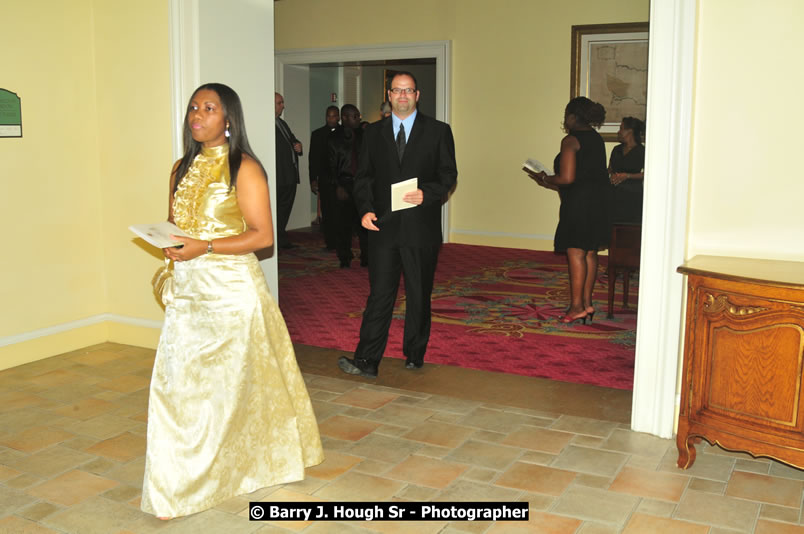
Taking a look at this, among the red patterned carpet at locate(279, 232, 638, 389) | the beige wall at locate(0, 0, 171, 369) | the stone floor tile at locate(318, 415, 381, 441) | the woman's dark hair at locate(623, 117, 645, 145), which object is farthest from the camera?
the woman's dark hair at locate(623, 117, 645, 145)

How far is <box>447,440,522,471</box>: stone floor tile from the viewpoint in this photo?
3.78 m

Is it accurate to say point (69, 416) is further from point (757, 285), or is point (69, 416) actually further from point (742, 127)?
point (742, 127)

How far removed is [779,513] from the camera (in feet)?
10.8

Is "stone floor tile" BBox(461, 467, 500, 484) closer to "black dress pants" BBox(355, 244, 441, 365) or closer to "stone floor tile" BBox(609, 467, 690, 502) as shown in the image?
"stone floor tile" BBox(609, 467, 690, 502)

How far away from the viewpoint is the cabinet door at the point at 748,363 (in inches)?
132

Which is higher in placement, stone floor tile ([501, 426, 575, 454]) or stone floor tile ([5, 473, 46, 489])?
stone floor tile ([501, 426, 575, 454])

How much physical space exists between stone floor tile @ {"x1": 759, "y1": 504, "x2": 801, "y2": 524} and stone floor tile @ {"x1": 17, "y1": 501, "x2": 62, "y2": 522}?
2.93 m

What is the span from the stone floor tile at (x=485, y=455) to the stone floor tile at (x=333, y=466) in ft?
1.57

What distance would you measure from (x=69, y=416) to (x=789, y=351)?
3661 millimetres

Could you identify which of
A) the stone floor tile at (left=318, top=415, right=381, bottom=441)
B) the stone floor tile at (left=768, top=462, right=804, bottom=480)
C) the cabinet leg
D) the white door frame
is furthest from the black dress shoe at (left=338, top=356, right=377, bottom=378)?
the white door frame

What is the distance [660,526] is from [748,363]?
33.1 inches

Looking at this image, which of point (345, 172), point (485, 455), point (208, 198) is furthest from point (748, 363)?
point (345, 172)

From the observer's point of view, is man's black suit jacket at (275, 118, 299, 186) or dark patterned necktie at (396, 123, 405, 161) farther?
man's black suit jacket at (275, 118, 299, 186)

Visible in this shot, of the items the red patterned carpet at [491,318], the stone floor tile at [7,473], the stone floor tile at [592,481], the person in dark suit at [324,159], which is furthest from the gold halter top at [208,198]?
the person in dark suit at [324,159]
